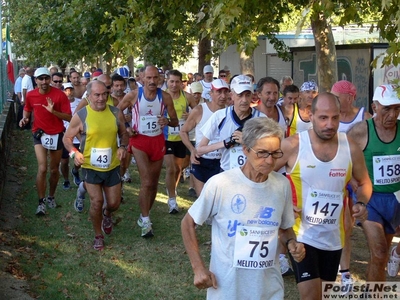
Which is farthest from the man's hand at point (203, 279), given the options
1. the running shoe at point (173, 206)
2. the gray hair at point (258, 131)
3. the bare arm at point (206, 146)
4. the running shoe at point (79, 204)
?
the running shoe at point (79, 204)

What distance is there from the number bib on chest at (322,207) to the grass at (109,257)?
1717 millimetres

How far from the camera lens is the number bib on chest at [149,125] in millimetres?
9398

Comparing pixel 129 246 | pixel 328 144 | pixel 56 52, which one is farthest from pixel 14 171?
pixel 328 144

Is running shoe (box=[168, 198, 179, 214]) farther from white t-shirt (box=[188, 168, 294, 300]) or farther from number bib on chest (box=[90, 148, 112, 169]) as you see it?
white t-shirt (box=[188, 168, 294, 300])

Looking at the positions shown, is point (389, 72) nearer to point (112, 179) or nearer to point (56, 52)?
point (56, 52)

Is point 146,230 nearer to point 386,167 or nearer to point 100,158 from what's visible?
point 100,158

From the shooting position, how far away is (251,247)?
4074mm

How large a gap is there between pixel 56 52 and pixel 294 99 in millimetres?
6743

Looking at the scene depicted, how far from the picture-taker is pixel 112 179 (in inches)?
332

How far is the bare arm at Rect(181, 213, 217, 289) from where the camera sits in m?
3.97

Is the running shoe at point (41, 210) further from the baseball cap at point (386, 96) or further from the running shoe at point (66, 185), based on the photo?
the baseball cap at point (386, 96)

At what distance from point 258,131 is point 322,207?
1.26 m

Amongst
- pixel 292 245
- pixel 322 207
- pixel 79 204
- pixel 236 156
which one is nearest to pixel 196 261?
pixel 292 245

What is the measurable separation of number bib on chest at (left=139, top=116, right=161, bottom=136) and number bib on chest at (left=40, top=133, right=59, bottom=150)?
1.67 m
